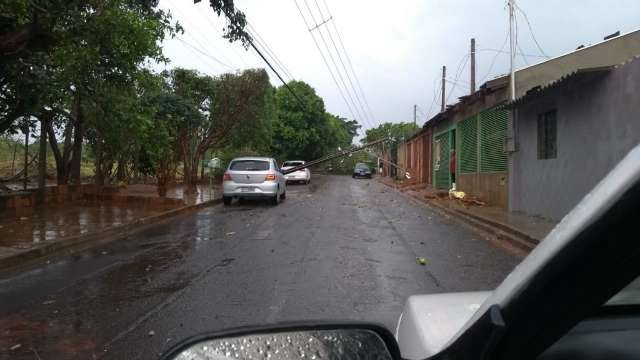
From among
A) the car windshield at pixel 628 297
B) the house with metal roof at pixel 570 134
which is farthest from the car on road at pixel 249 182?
the car windshield at pixel 628 297

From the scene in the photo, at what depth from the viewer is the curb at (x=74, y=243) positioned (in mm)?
8914

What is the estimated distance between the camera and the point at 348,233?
12.4m

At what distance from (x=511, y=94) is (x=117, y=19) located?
1099 cm

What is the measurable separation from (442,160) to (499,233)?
1752 cm

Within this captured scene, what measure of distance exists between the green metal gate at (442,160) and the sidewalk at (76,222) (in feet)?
42.1

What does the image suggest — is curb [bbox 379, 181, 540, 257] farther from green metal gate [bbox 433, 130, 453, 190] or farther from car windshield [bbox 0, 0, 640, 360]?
green metal gate [bbox 433, 130, 453, 190]

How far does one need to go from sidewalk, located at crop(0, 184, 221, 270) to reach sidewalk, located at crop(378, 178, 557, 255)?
25.8ft

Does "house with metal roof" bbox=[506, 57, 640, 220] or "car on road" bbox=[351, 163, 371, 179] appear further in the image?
"car on road" bbox=[351, 163, 371, 179]

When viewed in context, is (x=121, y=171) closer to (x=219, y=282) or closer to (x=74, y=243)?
(x=74, y=243)

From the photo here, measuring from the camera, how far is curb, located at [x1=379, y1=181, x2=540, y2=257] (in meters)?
10.6

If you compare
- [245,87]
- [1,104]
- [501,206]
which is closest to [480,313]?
[1,104]

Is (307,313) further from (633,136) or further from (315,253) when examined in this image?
(633,136)

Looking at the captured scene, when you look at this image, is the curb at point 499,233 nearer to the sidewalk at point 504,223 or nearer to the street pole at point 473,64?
the sidewalk at point 504,223

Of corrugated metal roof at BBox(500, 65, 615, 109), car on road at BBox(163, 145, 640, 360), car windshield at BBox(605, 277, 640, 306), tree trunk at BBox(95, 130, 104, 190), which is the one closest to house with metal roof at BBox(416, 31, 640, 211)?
corrugated metal roof at BBox(500, 65, 615, 109)
